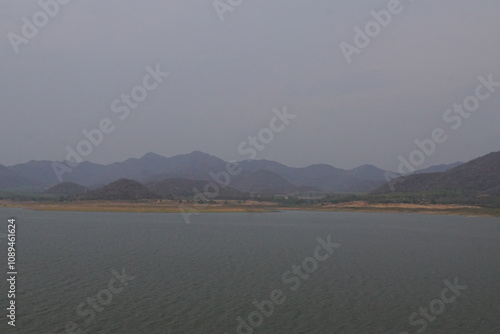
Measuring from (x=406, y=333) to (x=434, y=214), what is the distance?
112 metres

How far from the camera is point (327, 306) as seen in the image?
2411 cm

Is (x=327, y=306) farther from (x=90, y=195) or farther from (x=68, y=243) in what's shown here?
(x=90, y=195)
